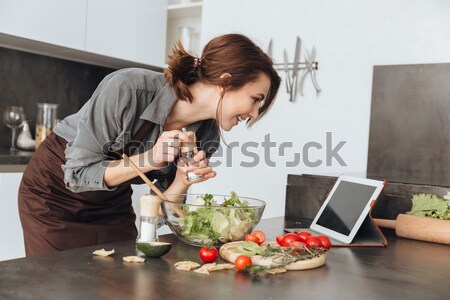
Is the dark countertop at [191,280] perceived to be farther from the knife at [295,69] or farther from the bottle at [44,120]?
the bottle at [44,120]

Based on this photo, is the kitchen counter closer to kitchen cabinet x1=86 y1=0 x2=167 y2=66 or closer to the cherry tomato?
kitchen cabinet x1=86 y1=0 x2=167 y2=66

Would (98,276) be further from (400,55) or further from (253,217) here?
(400,55)

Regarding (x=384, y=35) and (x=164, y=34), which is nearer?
(x=384, y=35)

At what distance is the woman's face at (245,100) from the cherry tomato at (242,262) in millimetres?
640

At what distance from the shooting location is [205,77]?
1.63 meters

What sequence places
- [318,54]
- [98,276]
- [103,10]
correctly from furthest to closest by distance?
1. [103,10]
2. [318,54]
3. [98,276]

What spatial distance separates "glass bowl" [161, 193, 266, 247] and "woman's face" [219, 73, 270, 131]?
382 mm

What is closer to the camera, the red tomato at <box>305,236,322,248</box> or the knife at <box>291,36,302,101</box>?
the red tomato at <box>305,236,322,248</box>

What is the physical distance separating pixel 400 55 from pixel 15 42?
2.10m

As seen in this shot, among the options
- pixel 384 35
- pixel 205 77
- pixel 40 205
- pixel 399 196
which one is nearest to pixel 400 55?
pixel 384 35

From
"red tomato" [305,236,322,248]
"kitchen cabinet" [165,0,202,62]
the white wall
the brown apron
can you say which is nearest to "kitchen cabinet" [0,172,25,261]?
the brown apron

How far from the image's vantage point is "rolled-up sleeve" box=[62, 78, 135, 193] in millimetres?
1521

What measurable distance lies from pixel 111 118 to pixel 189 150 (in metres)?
0.27

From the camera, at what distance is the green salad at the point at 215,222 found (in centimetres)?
133
